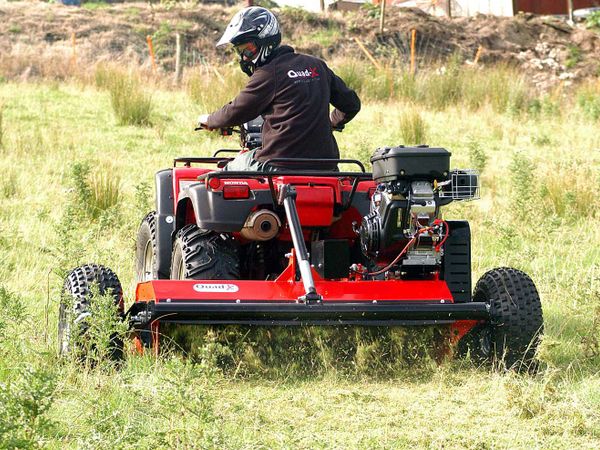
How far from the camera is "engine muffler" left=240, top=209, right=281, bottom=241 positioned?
5867 mm

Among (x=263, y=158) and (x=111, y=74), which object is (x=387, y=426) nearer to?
(x=263, y=158)

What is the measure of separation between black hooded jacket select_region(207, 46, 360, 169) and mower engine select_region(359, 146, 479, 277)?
664 millimetres

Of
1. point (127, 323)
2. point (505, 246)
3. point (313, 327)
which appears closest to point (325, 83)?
point (313, 327)

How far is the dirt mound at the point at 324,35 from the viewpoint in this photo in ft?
104

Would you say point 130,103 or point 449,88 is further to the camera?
point 449,88

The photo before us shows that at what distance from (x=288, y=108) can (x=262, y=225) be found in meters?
0.76

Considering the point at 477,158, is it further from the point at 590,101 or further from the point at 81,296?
the point at 81,296

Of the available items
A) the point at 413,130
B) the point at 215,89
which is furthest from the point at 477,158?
the point at 215,89

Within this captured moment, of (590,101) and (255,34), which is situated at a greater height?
(255,34)

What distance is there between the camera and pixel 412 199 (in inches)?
218

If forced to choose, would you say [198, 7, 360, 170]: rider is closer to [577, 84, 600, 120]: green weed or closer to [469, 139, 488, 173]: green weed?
[469, 139, 488, 173]: green weed

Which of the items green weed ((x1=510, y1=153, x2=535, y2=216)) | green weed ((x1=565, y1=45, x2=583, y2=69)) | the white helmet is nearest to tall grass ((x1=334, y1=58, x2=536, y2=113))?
green weed ((x1=510, y1=153, x2=535, y2=216))

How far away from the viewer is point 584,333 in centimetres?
666

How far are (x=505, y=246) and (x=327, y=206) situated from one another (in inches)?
110
